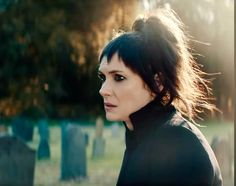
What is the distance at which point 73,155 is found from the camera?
11.1m

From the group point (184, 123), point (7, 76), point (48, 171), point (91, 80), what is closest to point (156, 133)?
point (184, 123)

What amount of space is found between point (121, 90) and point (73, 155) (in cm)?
911

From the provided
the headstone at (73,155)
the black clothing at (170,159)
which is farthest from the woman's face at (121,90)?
Result: the headstone at (73,155)

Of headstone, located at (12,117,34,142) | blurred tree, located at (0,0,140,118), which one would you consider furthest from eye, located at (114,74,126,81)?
blurred tree, located at (0,0,140,118)

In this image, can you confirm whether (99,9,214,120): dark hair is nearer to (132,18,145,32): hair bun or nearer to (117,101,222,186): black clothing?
(132,18,145,32): hair bun

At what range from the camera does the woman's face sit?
6.73 ft

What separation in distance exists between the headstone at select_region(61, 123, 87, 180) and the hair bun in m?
8.89

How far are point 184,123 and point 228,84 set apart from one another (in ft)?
82.6

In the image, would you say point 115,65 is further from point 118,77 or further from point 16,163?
point 16,163

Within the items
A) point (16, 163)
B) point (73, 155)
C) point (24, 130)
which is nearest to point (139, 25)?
point (16, 163)

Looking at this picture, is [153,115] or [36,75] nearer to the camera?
[153,115]

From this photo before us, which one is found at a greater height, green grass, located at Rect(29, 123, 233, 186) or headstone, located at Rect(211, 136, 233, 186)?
headstone, located at Rect(211, 136, 233, 186)

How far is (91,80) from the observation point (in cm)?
2500

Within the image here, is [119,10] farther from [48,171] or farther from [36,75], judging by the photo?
[48,171]
